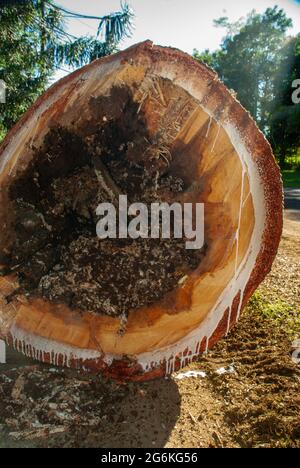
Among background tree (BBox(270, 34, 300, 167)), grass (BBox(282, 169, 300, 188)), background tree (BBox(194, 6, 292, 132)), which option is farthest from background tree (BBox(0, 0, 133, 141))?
background tree (BBox(194, 6, 292, 132))

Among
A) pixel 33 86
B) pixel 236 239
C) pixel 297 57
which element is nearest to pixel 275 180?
pixel 236 239

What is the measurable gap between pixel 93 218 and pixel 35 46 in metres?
8.52

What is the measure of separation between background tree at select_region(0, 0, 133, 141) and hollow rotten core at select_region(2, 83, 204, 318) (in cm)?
595

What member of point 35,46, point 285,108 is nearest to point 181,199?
point 35,46

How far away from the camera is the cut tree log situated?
1.58m

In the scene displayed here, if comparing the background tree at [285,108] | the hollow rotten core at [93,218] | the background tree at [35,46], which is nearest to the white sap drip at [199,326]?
the hollow rotten core at [93,218]

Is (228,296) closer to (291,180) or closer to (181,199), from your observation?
(181,199)

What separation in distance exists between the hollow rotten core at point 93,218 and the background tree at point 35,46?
595 centimetres

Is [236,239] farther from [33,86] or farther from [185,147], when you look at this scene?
[33,86]

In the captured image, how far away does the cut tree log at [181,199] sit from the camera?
1.58 metres

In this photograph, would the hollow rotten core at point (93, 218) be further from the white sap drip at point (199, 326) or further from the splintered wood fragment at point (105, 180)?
the white sap drip at point (199, 326)

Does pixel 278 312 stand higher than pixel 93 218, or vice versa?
pixel 93 218

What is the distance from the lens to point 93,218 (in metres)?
1.79

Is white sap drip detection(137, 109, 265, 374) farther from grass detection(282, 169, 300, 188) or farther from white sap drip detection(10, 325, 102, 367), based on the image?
grass detection(282, 169, 300, 188)
